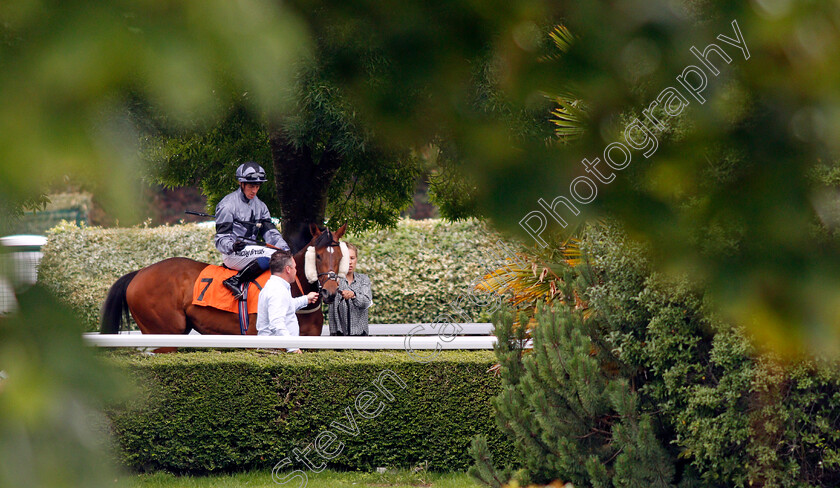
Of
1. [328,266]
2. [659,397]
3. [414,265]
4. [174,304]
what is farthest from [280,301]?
[414,265]

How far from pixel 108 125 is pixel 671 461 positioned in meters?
4.74

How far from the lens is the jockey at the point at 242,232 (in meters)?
7.11

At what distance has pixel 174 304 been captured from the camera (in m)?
7.37

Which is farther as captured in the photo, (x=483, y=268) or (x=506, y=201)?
(x=483, y=268)

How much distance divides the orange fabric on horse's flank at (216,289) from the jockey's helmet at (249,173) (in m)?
0.91

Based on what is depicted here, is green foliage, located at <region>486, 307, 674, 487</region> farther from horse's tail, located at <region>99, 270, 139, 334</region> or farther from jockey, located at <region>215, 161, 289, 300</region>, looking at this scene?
horse's tail, located at <region>99, 270, 139, 334</region>

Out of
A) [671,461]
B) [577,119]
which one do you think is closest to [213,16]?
[577,119]

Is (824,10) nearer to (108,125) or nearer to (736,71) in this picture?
(736,71)

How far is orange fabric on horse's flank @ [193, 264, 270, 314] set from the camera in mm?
7184

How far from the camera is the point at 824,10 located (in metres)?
0.51

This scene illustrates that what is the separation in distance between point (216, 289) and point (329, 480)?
6.99 ft

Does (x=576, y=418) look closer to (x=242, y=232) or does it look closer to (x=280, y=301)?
(x=280, y=301)

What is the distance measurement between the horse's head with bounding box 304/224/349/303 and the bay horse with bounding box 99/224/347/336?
153mm

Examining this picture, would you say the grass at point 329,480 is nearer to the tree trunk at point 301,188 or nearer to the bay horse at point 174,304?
the bay horse at point 174,304
